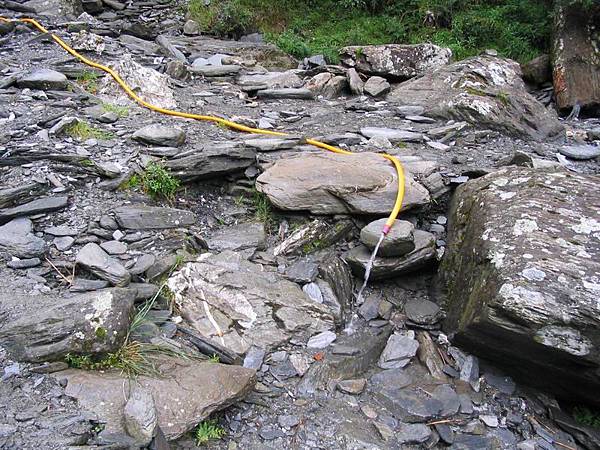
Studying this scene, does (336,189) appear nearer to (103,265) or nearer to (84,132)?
(103,265)

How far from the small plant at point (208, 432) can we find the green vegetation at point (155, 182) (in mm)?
2153

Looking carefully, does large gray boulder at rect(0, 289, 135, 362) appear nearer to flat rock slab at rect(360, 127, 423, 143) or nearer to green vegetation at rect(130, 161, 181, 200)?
green vegetation at rect(130, 161, 181, 200)

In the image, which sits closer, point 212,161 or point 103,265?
point 103,265

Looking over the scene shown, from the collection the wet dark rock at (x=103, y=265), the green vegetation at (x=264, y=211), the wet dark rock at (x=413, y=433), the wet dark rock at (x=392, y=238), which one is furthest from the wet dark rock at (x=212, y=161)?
the wet dark rock at (x=413, y=433)

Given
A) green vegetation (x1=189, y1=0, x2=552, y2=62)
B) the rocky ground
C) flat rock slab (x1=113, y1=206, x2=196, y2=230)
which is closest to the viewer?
the rocky ground

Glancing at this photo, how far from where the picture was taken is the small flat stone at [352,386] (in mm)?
3535

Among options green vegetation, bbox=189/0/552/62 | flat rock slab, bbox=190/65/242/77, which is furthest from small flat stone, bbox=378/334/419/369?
green vegetation, bbox=189/0/552/62

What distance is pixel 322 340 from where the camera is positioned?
3832mm

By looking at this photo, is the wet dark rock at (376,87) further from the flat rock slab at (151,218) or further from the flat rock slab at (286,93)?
the flat rock slab at (151,218)

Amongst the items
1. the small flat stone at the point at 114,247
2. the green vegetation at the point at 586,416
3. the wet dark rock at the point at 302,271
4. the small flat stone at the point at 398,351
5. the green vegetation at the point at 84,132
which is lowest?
the small flat stone at the point at 398,351

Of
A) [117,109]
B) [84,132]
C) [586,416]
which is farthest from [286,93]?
[586,416]

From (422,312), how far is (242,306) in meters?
1.38

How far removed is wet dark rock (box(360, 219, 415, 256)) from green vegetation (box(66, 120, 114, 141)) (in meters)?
2.62

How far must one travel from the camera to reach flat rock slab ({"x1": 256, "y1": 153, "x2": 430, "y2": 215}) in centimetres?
453
